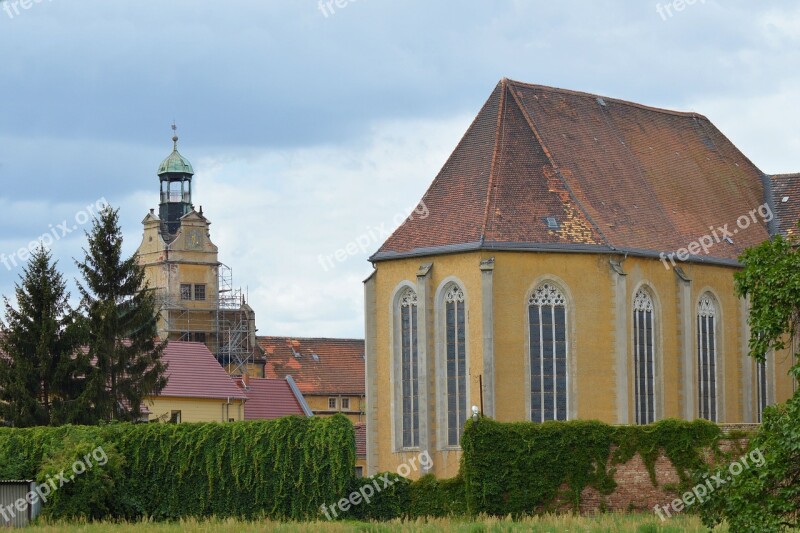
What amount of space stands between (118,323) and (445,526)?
19.4 meters

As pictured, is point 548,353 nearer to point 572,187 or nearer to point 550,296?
point 550,296

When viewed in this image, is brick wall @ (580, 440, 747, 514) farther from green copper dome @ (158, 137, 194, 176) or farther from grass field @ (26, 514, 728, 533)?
green copper dome @ (158, 137, 194, 176)

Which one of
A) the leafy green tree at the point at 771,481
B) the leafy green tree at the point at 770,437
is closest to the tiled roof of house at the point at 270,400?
the leafy green tree at the point at 770,437

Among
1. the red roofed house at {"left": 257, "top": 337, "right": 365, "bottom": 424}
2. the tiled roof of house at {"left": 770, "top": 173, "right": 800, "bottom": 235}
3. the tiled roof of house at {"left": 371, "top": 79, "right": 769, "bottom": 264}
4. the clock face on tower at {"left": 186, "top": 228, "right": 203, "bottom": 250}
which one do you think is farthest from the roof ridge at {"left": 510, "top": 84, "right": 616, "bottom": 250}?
the clock face on tower at {"left": 186, "top": 228, "right": 203, "bottom": 250}

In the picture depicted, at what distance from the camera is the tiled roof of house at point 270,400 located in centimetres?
6900

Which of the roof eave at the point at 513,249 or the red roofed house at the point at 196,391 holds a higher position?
the roof eave at the point at 513,249

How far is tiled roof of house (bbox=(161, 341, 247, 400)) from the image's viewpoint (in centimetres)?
6072

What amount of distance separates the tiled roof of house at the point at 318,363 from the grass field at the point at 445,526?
163 ft

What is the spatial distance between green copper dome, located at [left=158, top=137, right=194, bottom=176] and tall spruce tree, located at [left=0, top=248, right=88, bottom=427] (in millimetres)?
49488

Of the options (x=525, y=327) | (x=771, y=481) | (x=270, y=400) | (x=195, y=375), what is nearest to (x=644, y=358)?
(x=525, y=327)

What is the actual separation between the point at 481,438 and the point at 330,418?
4200 mm

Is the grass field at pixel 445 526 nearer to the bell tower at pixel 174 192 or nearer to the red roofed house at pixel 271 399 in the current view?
the red roofed house at pixel 271 399

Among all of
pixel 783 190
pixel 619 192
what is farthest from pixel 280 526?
pixel 783 190

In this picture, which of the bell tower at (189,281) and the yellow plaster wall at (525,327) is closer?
the yellow plaster wall at (525,327)
